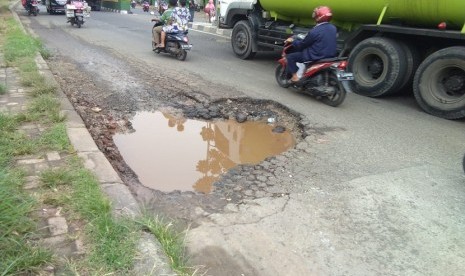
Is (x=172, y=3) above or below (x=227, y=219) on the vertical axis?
above

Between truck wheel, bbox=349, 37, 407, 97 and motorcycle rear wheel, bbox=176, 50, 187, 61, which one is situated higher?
truck wheel, bbox=349, 37, 407, 97

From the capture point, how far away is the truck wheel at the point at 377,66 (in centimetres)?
659

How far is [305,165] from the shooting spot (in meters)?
4.11

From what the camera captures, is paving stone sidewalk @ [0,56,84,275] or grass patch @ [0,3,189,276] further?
paving stone sidewalk @ [0,56,84,275]

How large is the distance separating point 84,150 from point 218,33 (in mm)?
13953

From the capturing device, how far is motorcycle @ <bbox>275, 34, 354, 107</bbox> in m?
6.22

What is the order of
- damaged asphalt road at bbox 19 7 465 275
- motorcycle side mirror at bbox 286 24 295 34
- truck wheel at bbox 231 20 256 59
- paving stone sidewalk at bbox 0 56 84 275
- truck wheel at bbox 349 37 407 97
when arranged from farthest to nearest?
truck wheel at bbox 231 20 256 59, motorcycle side mirror at bbox 286 24 295 34, truck wheel at bbox 349 37 407 97, damaged asphalt road at bbox 19 7 465 275, paving stone sidewalk at bbox 0 56 84 275

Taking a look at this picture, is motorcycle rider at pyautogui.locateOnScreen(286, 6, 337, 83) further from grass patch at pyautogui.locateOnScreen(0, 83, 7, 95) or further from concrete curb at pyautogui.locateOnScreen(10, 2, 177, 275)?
grass patch at pyautogui.locateOnScreen(0, 83, 7, 95)

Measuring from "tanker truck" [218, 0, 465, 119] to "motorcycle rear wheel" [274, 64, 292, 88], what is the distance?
1.23 metres

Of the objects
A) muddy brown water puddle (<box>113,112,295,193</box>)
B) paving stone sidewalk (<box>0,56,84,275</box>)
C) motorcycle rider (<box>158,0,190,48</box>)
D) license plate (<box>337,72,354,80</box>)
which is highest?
motorcycle rider (<box>158,0,190,48</box>)

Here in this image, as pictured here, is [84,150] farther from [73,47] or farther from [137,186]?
[73,47]

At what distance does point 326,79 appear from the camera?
21.2 ft

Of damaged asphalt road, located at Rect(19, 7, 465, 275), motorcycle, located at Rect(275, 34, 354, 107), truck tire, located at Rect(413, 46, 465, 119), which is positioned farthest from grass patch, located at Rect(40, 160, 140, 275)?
truck tire, located at Rect(413, 46, 465, 119)

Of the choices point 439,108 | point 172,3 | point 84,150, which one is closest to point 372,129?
point 439,108
